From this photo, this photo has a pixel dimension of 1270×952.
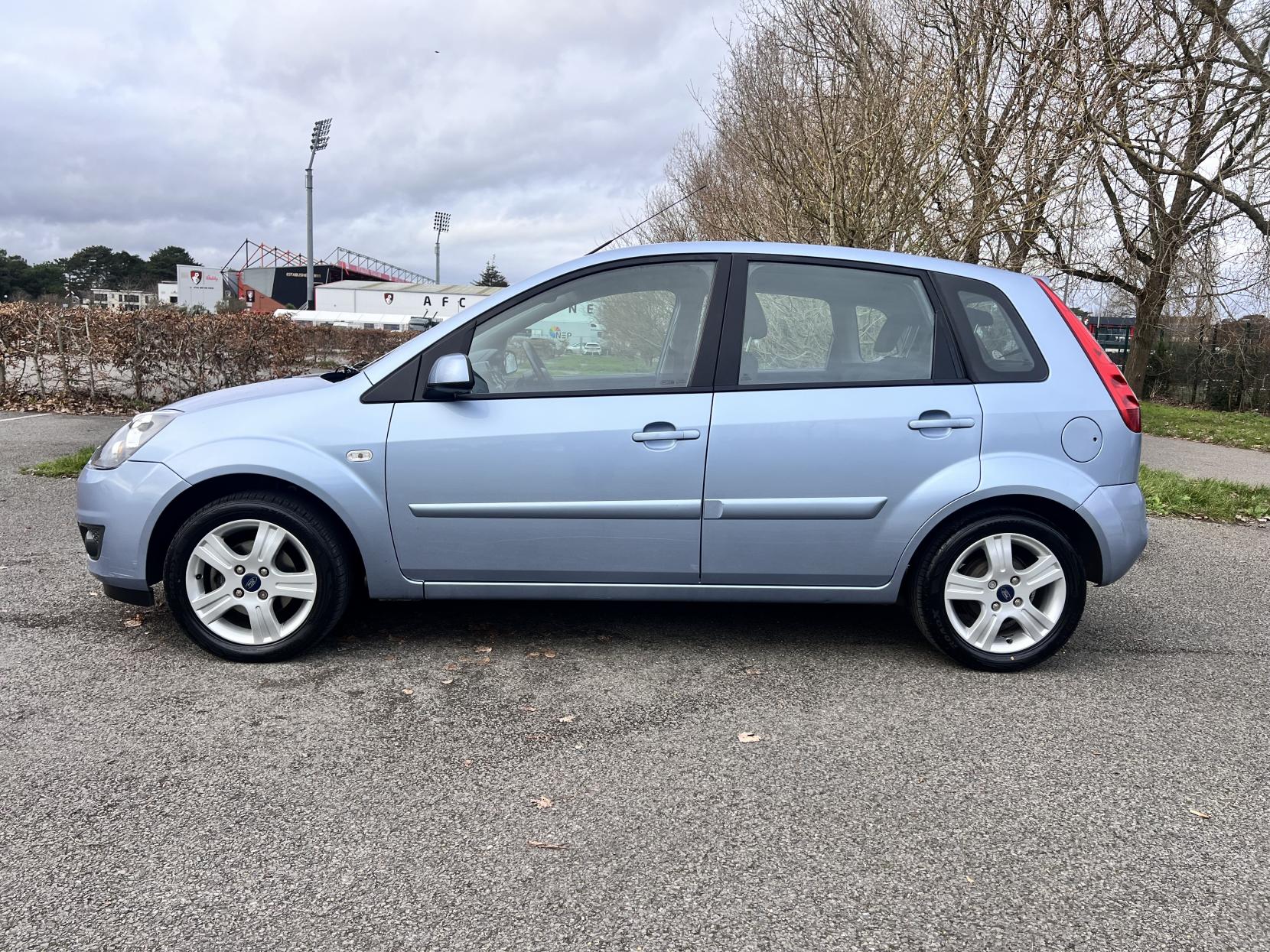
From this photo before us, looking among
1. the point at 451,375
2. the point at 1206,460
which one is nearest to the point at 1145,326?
the point at 1206,460

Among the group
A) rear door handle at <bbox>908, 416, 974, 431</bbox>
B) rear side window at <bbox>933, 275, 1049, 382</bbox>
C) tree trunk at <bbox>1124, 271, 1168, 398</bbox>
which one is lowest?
rear door handle at <bbox>908, 416, 974, 431</bbox>

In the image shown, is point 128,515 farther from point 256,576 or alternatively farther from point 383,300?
point 383,300

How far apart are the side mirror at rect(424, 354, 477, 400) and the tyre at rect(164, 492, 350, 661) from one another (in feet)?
2.39

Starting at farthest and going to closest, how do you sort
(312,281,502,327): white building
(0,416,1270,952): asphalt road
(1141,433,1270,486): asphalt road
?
(312,281,502,327): white building
(1141,433,1270,486): asphalt road
(0,416,1270,952): asphalt road

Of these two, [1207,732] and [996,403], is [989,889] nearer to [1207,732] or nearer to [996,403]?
[1207,732]

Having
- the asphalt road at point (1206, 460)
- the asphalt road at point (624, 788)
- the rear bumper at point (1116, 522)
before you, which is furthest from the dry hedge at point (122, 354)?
the asphalt road at point (1206, 460)

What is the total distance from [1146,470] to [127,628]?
30.1 ft

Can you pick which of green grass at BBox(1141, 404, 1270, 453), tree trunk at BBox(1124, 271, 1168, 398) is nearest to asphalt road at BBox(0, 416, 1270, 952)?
green grass at BBox(1141, 404, 1270, 453)

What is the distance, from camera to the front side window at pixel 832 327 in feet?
12.1

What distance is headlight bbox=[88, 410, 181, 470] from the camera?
3.70 metres

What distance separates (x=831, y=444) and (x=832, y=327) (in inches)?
21.4

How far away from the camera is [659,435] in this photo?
3.56 m

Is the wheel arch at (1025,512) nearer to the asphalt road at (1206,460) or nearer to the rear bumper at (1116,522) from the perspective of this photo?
the rear bumper at (1116,522)

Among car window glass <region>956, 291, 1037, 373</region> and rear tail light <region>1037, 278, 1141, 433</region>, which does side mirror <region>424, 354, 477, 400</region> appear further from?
rear tail light <region>1037, 278, 1141, 433</region>
